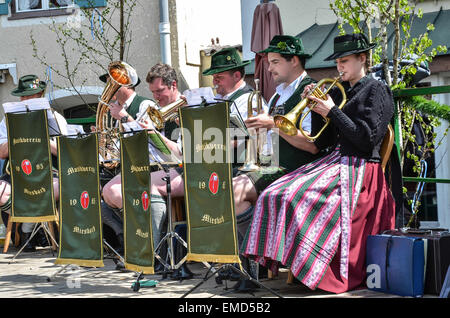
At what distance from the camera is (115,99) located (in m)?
7.83

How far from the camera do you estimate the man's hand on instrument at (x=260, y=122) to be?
5859 mm

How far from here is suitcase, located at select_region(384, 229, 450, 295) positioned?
5254 mm

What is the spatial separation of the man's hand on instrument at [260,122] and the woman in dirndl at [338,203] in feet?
1.25

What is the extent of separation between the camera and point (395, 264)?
212 inches

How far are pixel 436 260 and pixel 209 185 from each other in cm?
155

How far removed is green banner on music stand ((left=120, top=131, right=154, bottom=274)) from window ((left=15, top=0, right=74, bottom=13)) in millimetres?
6988

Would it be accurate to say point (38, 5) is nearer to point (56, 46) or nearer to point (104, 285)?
point (56, 46)

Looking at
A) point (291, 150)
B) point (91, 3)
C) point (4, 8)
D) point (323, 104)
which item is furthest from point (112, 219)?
point (4, 8)

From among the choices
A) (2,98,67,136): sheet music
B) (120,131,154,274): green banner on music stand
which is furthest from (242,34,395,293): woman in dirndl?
(2,98,67,136): sheet music

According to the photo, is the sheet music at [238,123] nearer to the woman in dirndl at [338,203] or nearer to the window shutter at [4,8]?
the woman in dirndl at [338,203]

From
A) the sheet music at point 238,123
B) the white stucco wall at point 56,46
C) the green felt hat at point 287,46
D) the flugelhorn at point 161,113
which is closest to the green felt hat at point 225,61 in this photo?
the flugelhorn at point 161,113

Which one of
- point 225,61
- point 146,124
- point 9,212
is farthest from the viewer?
point 9,212
